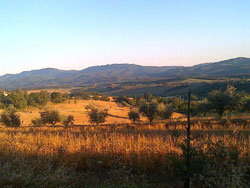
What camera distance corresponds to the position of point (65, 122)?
1249 inches

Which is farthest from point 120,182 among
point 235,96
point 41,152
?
point 235,96

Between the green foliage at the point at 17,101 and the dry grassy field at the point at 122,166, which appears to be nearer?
the dry grassy field at the point at 122,166

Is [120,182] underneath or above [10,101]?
above

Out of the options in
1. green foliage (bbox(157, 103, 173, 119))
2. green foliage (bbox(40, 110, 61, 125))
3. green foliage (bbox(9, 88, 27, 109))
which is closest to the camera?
green foliage (bbox(157, 103, 173, 119))

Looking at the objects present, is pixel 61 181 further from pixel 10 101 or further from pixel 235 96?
pixel 10 101

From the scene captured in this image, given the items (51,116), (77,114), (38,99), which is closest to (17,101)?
(38,99)

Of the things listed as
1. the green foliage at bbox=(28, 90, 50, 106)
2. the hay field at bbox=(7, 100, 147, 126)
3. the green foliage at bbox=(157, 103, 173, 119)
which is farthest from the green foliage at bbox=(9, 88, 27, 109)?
the green foliage at bbox=(157, 103, 173, 119)

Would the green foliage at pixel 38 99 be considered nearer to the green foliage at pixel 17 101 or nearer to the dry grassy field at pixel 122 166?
the green foliage at pixel 17 101

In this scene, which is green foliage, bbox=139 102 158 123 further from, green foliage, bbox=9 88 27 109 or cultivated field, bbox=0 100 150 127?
green foliage, bbox=9 88 27 109

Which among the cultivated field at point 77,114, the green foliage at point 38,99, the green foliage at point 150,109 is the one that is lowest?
the cultivated field at point 77,114

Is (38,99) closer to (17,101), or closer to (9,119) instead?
(17,101)

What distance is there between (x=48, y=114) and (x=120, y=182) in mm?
28512

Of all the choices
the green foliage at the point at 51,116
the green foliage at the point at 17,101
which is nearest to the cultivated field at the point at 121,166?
the green foliage at the point at 51,116

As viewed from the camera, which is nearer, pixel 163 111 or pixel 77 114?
pixel 163 111
